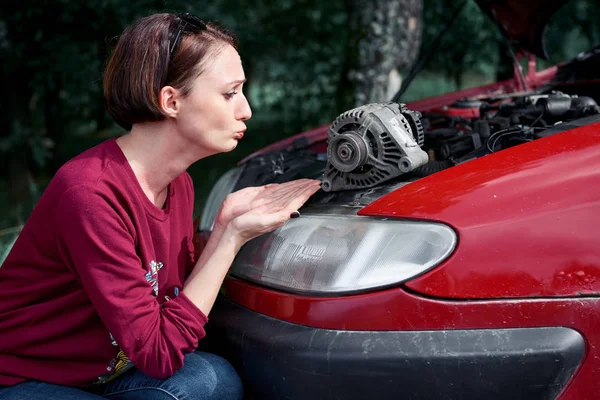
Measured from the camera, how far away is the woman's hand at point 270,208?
182 centimetres

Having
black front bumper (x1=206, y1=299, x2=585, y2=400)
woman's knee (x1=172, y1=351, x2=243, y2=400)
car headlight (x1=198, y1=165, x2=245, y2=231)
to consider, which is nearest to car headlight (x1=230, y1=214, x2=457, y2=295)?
black front bumper (x1=206, y1=299, x2=585, y2=400)

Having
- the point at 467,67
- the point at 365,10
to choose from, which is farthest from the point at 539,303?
the point at 467,67

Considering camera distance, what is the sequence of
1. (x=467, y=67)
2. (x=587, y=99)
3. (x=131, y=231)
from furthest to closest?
(x=467, y=67)
(x=587, y=99)
(x=131, y=231)

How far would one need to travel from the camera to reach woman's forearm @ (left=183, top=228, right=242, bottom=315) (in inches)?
69.7

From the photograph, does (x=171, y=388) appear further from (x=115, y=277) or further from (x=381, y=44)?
(x=381, y=44)

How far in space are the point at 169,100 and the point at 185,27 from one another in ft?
0.69

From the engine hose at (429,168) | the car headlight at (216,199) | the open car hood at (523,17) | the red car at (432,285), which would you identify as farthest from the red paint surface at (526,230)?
the open car hood at (523,17)

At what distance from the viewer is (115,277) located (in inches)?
64.3

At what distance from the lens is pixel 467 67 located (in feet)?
34.8

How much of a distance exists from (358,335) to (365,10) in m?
4.49

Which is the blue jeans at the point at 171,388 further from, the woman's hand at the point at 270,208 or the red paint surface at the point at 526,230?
the red paint surface at the point at 526,230

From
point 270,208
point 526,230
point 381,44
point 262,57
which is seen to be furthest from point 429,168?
point 262,57

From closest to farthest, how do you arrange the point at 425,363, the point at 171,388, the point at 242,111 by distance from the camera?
the point at 425,363
the point at 171,388
the point at 242,111

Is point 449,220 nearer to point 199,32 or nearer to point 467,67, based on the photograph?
point 199,32
